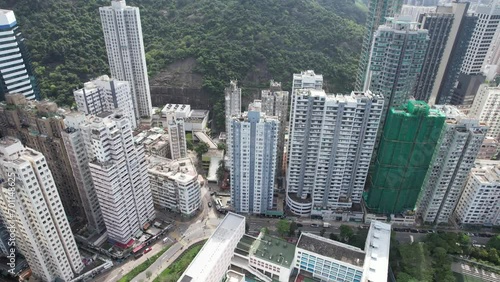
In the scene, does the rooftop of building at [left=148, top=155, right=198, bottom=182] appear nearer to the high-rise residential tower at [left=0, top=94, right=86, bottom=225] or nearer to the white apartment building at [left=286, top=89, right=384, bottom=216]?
the high-rise residential tower at [left=0, top=94, right=86, bottom=225]

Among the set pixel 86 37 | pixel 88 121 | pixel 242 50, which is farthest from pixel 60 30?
pixel 88 121

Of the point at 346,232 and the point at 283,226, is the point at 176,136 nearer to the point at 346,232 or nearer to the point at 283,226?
the point at 283,226

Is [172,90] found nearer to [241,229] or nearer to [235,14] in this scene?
[235,14]

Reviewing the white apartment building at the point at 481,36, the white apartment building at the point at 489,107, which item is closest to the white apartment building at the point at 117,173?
the white apartment building at the point at 489,107

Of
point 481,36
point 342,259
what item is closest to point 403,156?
point 342,259

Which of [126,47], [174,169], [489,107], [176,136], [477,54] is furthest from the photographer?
[477,54]

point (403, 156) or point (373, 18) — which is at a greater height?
point (373, 18)

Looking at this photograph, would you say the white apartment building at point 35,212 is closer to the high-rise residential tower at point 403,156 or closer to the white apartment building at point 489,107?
the high-rise residential tower at point 403,156
